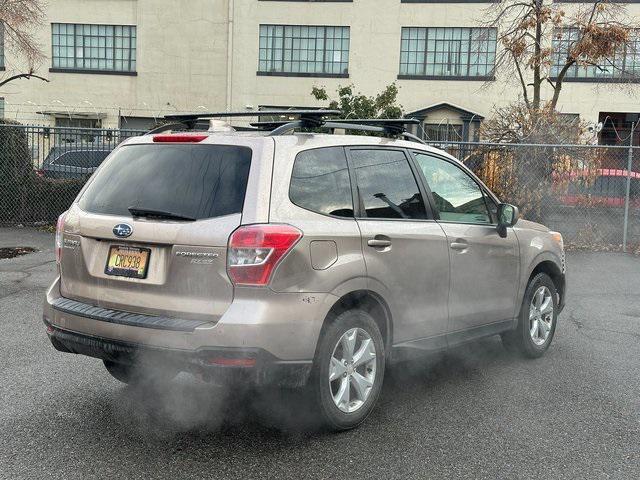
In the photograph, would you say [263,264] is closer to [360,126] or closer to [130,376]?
[360,126]

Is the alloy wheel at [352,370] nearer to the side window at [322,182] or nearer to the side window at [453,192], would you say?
the side window at [322,182]

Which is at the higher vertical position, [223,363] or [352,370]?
[223,363]

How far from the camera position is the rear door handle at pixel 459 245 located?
4.91 metres

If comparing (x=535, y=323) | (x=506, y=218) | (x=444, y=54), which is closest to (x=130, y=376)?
(x=506, y=218)

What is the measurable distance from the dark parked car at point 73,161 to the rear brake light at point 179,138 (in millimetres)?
10006

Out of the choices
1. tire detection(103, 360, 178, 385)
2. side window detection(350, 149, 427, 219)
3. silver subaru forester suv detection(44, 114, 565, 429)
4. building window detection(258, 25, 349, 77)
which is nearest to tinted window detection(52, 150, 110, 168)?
tire detection(103, 360, 178, 385)

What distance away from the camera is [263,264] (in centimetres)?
366

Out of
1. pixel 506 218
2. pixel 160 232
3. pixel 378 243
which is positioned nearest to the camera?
pixel 160 232

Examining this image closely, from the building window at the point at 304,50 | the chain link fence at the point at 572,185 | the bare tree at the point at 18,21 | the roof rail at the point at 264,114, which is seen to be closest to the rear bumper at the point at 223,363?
the roof rail at the point at 264,114

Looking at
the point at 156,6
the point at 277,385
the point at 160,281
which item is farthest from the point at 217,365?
the point at 156,6

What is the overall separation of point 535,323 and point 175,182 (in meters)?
3.46

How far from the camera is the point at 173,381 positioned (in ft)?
16.4

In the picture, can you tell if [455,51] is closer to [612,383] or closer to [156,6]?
[156,6]

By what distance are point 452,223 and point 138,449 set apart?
2.62m
